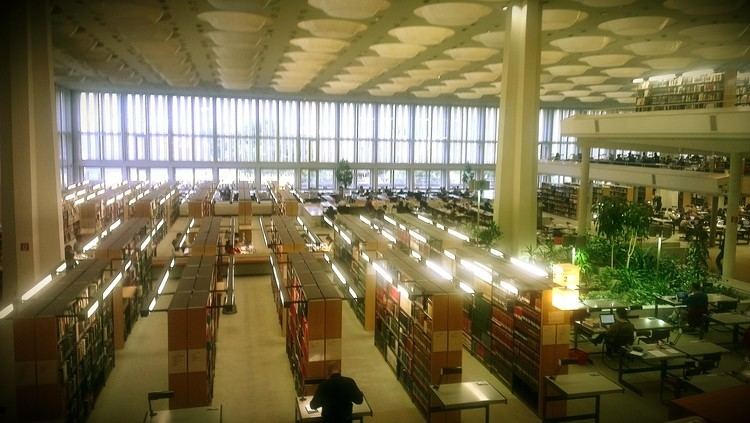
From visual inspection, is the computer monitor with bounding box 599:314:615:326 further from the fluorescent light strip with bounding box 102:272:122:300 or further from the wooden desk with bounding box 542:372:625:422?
the fluorescent light strip with bounding box 102:272:122:300

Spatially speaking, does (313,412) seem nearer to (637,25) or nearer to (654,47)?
(637,25)

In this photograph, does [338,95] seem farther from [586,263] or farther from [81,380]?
[81,380]

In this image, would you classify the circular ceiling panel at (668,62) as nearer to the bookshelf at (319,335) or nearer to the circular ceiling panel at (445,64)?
the circular ceiling panel at (445,64)

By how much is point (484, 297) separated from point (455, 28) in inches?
368

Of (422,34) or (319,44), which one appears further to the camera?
(319,44)

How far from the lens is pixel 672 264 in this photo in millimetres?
14602

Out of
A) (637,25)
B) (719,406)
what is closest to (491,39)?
(637,25)

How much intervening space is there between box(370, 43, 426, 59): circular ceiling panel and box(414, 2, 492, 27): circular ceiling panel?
3.90 metres

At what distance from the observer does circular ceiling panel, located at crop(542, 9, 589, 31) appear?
14.4 m

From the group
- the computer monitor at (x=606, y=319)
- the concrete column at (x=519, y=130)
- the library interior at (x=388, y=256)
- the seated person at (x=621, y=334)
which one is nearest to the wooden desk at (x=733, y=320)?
the library interior at (x=388, y=256)

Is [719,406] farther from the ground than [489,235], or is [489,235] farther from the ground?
[719,406]

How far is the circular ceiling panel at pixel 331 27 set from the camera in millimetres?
15906

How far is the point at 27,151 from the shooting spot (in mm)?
12266

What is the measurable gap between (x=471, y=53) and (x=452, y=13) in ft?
21.0
